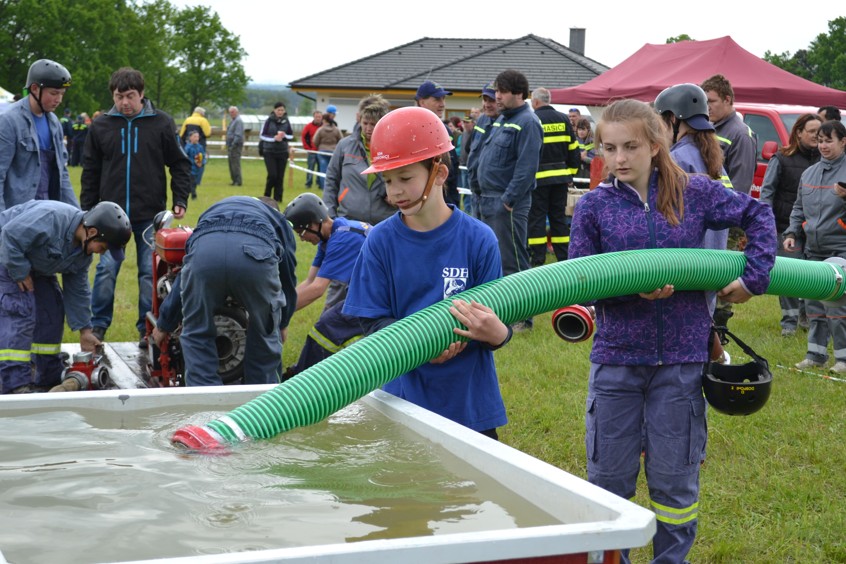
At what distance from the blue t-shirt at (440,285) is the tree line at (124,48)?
58411 mm

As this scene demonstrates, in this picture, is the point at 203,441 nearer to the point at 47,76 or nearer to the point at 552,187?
the point at 47,76

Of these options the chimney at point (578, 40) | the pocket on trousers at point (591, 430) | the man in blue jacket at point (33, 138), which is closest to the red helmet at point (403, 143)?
the pocket on trousers at point (591, 430)

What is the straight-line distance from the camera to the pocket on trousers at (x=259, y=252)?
607cm

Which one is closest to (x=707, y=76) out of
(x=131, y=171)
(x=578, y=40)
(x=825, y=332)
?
(x=825, y=332)

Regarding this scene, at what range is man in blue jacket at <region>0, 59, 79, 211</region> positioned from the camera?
27.6 feet

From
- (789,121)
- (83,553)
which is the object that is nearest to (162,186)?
(83,553)

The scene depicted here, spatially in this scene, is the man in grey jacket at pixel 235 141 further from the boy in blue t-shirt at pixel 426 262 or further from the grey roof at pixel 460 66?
the boy in blue t-shirt at pixel 426 262

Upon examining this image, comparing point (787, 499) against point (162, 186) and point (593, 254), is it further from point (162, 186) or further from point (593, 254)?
point (162, 186)

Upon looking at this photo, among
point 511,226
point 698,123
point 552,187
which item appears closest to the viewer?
point 698,123

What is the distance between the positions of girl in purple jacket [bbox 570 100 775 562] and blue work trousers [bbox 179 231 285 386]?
2572 mm

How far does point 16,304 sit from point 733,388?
527 centimetres

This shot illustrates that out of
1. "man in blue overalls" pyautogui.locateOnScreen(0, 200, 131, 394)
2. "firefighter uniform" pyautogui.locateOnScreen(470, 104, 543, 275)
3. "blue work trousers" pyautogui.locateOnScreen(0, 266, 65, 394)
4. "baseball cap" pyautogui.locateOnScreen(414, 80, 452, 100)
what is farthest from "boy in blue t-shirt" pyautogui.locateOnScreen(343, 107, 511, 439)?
"baseball cap" pyautogui.locateOnScreen(414, 80, 452, 100)

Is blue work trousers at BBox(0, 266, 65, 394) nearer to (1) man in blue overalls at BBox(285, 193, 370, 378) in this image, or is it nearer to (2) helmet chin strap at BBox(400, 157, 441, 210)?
(1) man in blue overalls at BBox(285, 193, 370, 378)

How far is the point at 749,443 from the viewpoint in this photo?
6695mm
